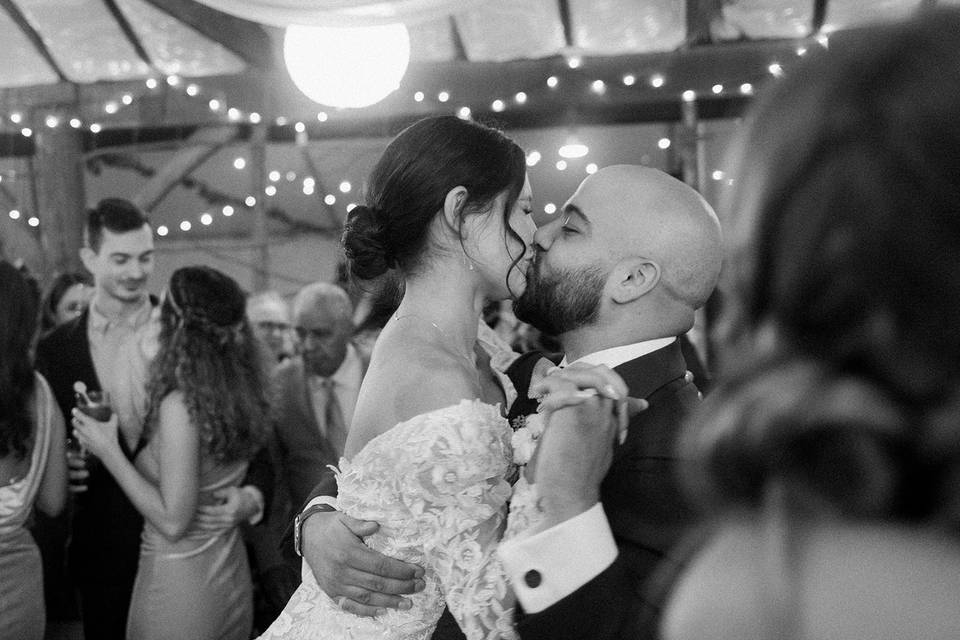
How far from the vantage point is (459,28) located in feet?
21.9

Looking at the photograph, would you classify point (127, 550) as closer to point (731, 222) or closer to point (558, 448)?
point (558, 448)

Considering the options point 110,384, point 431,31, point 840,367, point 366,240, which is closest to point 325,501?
point 366,240

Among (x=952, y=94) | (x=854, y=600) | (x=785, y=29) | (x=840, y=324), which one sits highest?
(x=952, y=94)

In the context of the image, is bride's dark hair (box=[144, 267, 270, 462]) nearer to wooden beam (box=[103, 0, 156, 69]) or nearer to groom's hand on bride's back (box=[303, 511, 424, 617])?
groom's hand on bride's back (box=[303, 511, 424, 617])

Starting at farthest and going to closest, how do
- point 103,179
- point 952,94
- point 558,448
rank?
1. point 103,179
2. point 558,448
3. point 952,94

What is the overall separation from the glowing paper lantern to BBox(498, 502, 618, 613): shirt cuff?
6.88 ft

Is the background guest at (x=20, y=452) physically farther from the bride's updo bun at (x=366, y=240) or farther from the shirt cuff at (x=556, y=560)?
the shirt cuff at (x=556, y=560)

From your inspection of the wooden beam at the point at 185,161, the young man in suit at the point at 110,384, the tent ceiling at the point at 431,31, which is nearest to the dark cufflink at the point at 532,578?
the young man in suit at the point at 110,384

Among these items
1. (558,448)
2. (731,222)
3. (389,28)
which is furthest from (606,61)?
(731,222)

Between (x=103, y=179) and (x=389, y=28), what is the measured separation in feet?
19.7

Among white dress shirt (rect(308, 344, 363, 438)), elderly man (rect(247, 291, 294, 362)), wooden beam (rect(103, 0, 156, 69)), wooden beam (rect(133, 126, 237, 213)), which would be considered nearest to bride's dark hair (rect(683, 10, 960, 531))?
white dress shirt (rect(308, 344, 363, 438))

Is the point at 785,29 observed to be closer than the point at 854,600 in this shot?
No

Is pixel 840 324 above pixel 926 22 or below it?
below

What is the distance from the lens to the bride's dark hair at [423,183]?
190 centimetres
